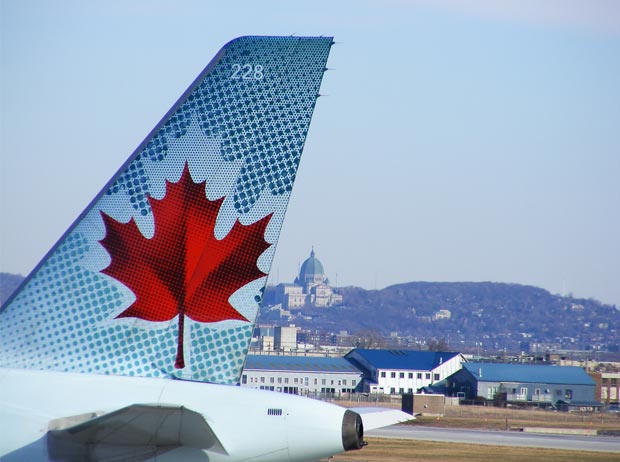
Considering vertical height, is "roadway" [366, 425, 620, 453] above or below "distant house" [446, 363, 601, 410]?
below

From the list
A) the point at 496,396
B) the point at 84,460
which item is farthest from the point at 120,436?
the point at 496,396

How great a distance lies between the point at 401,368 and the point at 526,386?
66.8ft

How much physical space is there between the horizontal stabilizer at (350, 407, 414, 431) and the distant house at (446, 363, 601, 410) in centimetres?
10735

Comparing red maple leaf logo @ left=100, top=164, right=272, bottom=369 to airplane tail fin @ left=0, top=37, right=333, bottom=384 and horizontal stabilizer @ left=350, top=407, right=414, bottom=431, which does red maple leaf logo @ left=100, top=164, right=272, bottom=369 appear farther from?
horizontal stabilizer @ left=350, top=407, right=414, bottom=431

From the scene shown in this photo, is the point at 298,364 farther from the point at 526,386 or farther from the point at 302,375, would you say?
the point at 526,386

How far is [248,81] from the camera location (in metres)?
16.4

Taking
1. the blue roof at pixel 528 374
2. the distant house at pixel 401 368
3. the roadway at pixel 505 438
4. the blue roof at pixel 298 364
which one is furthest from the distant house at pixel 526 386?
the roadway at pixel 505 438

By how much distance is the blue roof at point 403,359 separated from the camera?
472 feet

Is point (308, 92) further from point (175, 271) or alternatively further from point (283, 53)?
point (175, 271)

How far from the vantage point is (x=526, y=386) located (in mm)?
128250

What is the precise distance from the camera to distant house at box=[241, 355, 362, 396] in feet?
412

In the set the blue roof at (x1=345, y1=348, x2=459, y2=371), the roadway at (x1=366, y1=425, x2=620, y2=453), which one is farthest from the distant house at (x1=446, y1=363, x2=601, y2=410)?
the roadway at (x1=366, y1=425, x2=620, y2=453)

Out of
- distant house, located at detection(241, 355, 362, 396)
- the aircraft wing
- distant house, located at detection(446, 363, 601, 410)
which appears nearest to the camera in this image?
the aircraft wing

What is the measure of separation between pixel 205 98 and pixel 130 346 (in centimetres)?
387
